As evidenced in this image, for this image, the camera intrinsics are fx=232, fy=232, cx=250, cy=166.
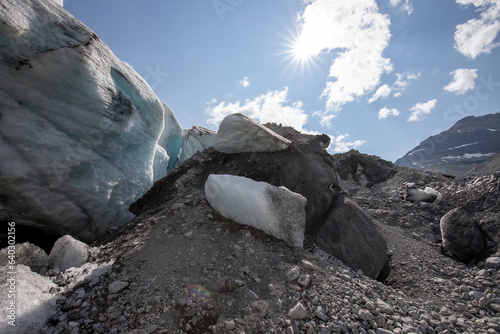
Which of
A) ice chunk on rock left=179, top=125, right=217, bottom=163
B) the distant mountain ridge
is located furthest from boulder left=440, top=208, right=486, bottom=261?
the distant mountain ridge

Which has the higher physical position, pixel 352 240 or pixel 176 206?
pixel 352 240

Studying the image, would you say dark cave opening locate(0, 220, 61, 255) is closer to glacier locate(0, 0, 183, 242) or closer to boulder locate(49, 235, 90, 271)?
glacier locate(0, 0, 183, 242)

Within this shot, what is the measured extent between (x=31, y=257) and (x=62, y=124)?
3272mm

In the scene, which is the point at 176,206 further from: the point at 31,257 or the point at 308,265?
the point at 308,265

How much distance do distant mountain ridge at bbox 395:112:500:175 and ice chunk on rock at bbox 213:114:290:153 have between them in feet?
230

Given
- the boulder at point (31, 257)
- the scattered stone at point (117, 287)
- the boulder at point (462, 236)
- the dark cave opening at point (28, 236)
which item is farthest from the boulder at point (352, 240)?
the dark cave opening at point (28, 236)

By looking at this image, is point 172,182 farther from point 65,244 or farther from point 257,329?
point 257,329

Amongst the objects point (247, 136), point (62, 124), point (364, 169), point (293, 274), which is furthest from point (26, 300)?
point (364, 169)

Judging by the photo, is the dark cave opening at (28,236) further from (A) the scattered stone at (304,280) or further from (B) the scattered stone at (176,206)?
(A) the scattered stone at (304,280)

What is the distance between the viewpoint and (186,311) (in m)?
2.57

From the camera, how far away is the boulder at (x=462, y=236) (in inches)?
211

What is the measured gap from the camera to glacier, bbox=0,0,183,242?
446 cm

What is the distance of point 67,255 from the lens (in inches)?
132

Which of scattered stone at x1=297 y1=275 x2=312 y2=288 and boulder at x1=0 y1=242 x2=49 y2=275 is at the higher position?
scattered stone at x1=297 y1=275 x2=312 y2=288
